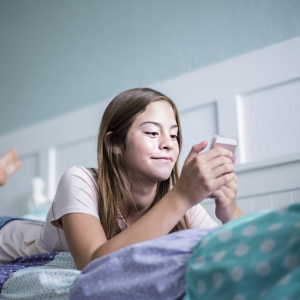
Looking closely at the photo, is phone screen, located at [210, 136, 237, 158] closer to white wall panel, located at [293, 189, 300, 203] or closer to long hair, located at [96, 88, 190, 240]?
long hair, located at [96, 88, 190, 240]

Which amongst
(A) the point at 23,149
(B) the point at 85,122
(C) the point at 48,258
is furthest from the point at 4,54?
(C) the point at 48,258

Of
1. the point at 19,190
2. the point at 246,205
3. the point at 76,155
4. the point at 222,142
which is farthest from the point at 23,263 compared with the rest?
the point at 19,190

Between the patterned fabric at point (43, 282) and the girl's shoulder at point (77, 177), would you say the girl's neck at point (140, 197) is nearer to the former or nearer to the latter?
the girl's shoulder at point (77, 177)

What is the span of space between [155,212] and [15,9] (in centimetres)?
242

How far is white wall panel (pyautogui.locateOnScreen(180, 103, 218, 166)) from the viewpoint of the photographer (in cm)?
169

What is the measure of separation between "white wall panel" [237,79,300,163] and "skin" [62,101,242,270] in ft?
1.79

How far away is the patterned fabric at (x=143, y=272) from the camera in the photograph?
52 centimetres

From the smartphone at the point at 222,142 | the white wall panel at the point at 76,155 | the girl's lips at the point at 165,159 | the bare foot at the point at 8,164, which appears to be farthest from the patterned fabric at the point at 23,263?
the white wall panel at the point at 76,155

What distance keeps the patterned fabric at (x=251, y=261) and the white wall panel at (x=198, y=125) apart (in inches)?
47.2

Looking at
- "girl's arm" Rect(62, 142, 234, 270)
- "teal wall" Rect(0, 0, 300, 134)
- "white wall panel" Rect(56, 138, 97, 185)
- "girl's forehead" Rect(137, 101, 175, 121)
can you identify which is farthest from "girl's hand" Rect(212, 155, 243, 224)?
"white wall panel" Rect(56, 138, 97, 185)

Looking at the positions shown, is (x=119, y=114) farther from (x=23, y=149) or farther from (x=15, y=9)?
(x=15, y=9)

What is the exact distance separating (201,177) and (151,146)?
280 mm

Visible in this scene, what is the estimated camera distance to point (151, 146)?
1019 millimetres

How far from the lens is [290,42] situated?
1502 millimetres
